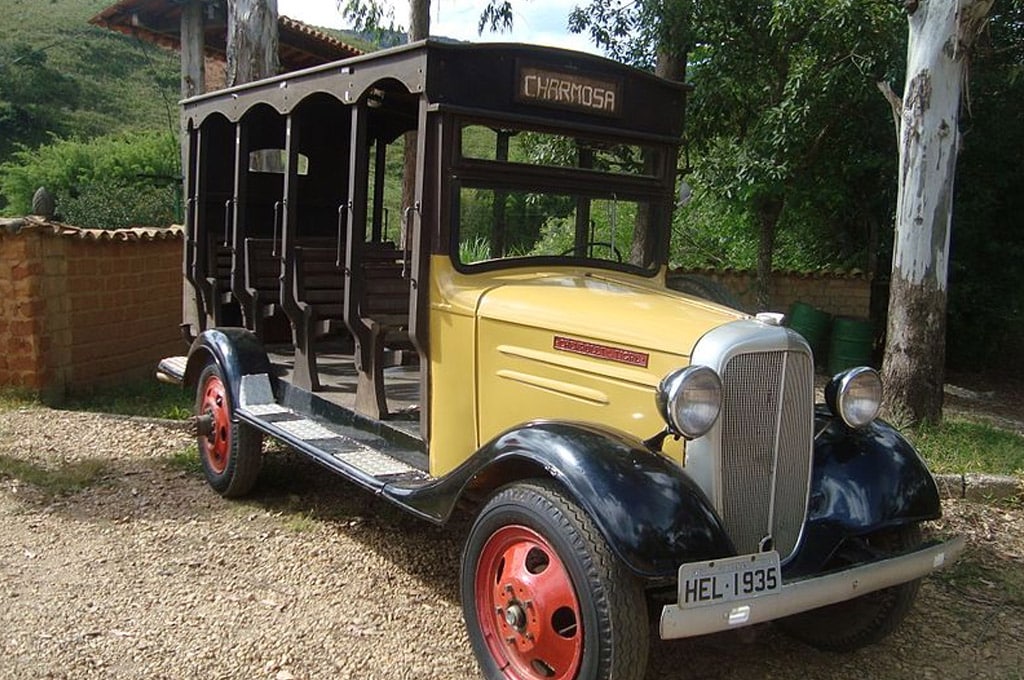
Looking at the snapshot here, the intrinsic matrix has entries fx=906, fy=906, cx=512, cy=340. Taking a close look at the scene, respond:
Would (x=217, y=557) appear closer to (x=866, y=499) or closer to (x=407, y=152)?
(x=866, y=499)

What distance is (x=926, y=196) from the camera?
6.09 m

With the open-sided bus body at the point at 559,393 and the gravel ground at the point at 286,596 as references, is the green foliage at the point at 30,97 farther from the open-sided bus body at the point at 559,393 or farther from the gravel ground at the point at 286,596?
the open-sided bus body at the point at 559,393

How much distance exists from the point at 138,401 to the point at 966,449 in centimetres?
622

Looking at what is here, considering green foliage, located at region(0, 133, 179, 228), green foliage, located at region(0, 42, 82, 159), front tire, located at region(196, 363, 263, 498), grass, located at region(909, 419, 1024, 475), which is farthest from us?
green foliage, located at region(0, 42, 82, 159)

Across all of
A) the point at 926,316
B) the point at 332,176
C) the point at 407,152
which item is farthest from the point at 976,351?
the point at 332,176

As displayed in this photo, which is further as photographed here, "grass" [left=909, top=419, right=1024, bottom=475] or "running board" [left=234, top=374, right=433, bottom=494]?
"grass" [left=909, top=419, right=1024, bottom=475]

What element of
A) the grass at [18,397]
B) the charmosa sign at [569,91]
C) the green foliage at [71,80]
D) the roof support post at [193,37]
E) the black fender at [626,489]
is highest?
the green foliage at [71,80]

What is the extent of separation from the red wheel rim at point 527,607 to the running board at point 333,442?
2.20ft

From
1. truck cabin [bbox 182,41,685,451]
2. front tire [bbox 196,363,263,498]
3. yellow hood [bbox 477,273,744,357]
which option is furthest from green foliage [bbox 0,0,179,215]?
yellow hood [bbox 477,273,744,357]

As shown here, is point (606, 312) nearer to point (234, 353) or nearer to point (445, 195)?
point (445, 195)

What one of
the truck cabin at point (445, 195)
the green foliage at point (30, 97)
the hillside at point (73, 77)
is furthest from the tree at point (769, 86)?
the green foliage at point (30, 97)

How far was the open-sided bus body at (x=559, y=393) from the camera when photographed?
2766 millimetres

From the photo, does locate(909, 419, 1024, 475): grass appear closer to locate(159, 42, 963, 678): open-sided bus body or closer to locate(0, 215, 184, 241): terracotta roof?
locate(159, 42, 963, 678): open-sided bus body

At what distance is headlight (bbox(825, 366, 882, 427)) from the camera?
3.36 metres
